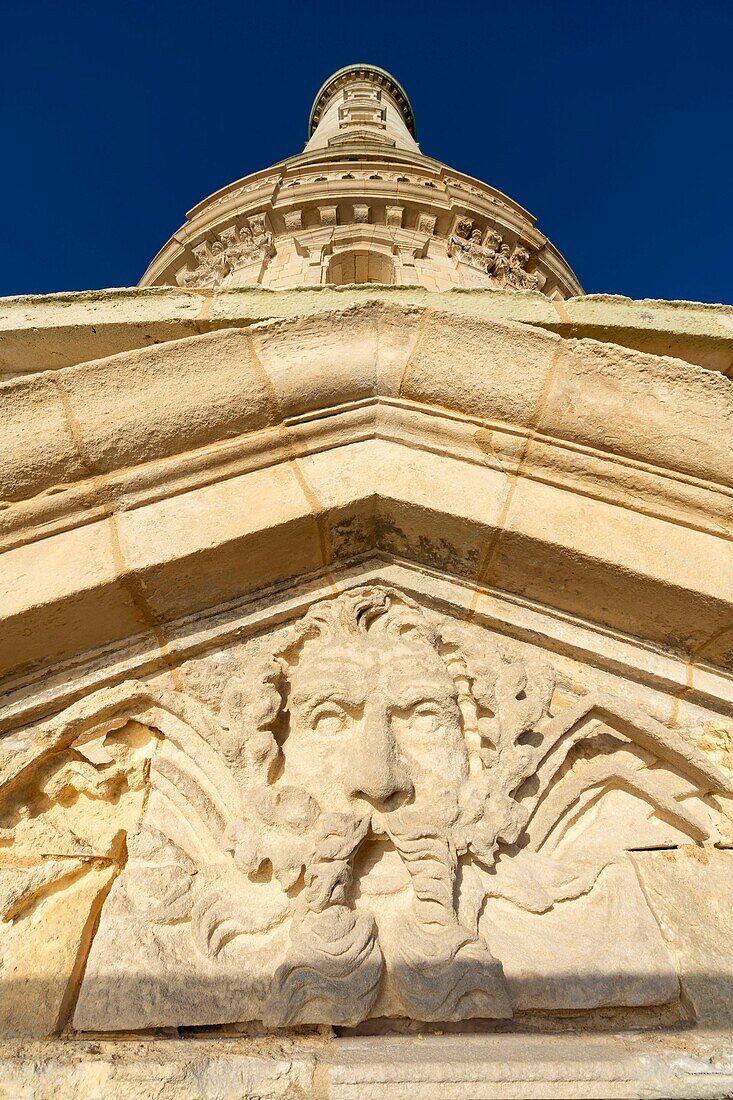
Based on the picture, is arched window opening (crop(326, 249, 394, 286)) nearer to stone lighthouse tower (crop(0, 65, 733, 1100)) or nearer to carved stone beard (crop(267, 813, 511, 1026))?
stone lighthouse tower (crop(0, 65, 733, 1100))

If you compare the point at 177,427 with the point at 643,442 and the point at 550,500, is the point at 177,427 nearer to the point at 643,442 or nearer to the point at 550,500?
the point at 550,500

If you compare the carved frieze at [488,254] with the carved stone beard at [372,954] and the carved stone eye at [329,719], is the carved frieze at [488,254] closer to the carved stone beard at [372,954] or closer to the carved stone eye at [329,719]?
the carved stone eye at [329,719]

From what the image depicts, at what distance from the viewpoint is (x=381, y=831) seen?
1.60 meters

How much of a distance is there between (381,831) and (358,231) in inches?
361

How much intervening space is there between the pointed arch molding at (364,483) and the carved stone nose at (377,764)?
59 cm

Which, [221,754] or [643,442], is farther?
[643,442]

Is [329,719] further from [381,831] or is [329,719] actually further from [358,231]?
[358,231]

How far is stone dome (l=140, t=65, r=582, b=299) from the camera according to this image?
29.3 ft

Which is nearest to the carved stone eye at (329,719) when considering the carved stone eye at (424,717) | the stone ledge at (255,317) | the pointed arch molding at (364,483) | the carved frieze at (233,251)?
the carved stone eye at (424,717)

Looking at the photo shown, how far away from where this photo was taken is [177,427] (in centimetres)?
193

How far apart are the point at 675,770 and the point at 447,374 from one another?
1.42m

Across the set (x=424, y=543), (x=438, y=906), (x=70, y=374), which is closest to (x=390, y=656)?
(x=424, y=543)

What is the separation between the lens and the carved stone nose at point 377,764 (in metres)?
1.60

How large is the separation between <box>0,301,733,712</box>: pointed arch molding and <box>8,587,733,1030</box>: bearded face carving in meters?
0.23
